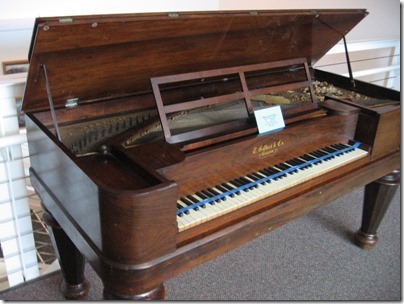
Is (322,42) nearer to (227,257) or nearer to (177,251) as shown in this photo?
(227,257)

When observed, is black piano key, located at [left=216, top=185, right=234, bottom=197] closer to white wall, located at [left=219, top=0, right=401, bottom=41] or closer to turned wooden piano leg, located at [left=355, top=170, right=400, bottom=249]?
turned wooden piano leg, located at [left=355, top=170, right=400, bottom=249]

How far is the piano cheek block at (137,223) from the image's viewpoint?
95 centimetres

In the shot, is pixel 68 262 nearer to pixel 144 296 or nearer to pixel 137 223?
pixel 144 296

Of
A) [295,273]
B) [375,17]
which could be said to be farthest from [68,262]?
[375,17]

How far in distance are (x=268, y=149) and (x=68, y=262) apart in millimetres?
919

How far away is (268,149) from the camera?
1411mm

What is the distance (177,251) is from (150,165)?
25 cm

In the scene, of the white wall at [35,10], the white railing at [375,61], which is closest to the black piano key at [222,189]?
the white railing at [375,61]

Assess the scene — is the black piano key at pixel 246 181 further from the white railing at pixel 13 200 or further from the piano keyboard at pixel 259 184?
the white railing at pixel 13 200

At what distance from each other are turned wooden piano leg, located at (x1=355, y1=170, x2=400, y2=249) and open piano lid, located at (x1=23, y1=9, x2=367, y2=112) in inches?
29.2

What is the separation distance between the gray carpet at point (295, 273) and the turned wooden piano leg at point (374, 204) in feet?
0.21

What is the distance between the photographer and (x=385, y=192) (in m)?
1.94

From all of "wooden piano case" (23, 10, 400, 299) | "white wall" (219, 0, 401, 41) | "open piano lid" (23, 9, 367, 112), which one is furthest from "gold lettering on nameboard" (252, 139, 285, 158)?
"white wall" (219, 0, 401, 41)

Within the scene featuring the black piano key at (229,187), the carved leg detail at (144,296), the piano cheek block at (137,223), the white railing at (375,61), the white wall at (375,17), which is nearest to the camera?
the piano cheek block at (137,223)
